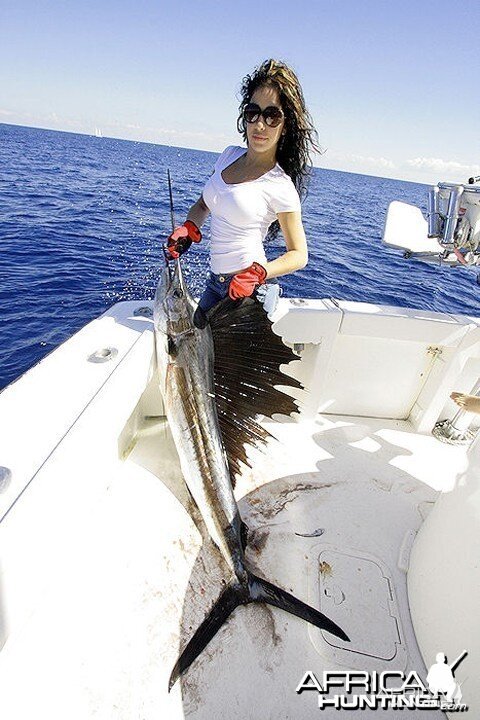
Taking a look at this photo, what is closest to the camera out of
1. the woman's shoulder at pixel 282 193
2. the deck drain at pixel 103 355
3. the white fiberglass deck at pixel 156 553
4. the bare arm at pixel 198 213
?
the white fiberglass deck at pixel 156 553

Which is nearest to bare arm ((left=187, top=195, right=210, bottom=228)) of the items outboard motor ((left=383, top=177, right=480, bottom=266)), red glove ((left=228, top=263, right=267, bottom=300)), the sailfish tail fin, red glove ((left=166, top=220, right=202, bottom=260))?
red glove ((left=166, top=220, right=202, bottom=260))

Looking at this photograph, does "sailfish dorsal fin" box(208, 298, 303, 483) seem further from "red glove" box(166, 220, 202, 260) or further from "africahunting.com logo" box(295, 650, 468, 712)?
"africahunting.com logo" box(295, 650, 468, 712)

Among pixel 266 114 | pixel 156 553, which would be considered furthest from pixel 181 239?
pixel 156 553

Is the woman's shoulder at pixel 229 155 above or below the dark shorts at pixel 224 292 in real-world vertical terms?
above

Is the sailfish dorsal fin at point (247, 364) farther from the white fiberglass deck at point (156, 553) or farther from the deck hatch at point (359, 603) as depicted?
the deck hatch at point (359, 603)

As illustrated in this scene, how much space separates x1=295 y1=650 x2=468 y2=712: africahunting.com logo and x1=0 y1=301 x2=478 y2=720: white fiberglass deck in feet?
0.10

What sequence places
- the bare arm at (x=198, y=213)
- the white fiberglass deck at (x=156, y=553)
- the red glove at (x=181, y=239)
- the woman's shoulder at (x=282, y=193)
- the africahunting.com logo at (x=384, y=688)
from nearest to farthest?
1. the white fiberglass deck at (x=156, y=553)
2. the africahunting.com logo at (x=384, y=688)
3. the woman's shoulder at (x=282, y=193)
4. the red glove at (x=181, y=239)
5. the bare arm at (x=198, y=213)

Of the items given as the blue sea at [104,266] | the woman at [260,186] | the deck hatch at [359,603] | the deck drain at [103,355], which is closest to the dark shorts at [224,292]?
the woman at [260,186]

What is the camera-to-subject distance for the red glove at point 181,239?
1.82 meters

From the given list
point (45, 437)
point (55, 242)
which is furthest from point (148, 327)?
point (55, 242)

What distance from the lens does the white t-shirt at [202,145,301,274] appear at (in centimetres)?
169

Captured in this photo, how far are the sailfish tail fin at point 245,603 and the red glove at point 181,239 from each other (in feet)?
4.65

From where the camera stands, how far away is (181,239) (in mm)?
1913

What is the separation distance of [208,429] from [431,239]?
1916 millimetres
